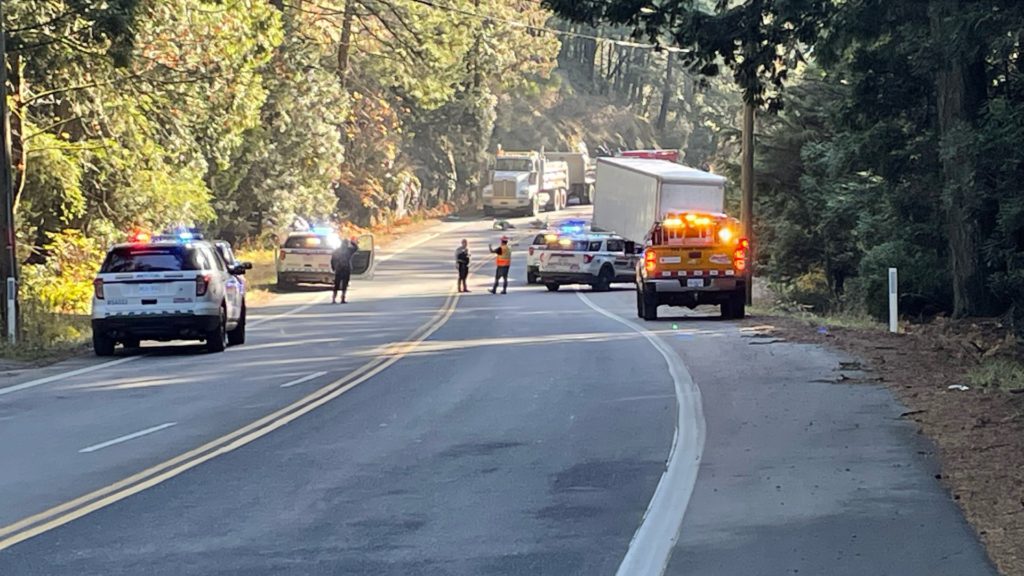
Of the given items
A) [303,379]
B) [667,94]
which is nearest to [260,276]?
[303,379]

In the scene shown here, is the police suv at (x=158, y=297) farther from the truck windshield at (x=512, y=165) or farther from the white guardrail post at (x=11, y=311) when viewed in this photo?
the truck windshield at (x=512, y=165)

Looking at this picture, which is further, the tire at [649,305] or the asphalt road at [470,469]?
the tire at [649,305]

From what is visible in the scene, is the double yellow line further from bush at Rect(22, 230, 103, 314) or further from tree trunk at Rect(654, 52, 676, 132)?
tree trunk at Rect(654, 52, 676, 132)

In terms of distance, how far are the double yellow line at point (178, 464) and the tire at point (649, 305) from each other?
8921 mm

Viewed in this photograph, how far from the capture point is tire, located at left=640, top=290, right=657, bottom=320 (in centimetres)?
→ 2731

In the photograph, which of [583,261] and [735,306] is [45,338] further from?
[583,261]

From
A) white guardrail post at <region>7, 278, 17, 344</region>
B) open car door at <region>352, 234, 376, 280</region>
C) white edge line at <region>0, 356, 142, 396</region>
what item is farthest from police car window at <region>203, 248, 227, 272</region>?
open car door at <region>352, 234, 376, 280</region>

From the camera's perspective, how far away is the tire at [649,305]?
27312mm

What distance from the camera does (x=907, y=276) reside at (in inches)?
1059

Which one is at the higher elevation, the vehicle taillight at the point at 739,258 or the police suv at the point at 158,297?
the vehicle taillight at the point at 739,258

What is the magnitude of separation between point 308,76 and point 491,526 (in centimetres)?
4731

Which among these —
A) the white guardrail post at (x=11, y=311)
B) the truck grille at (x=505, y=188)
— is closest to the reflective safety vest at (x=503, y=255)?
the white guardrail post at (x=11, y=311)

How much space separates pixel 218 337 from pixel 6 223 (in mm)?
4144

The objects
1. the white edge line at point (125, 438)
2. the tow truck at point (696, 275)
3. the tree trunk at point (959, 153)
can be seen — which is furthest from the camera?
the tow truck at point (696, 275)
